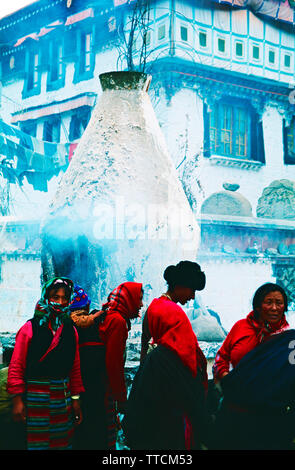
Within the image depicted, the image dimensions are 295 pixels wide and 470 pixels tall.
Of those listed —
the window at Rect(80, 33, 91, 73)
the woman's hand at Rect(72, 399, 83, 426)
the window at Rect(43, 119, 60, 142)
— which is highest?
the window at Rect(80, 33, 91, 73)

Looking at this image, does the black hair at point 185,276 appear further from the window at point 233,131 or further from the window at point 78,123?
the window at point 233,131

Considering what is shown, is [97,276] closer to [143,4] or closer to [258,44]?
[143,4]

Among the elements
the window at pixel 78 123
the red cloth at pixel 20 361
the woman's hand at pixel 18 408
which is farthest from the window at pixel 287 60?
the woman's hand at pixel 18 408

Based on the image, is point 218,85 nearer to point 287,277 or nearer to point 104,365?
point 287,277

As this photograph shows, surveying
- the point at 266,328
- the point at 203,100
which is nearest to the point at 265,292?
the point at 266,328

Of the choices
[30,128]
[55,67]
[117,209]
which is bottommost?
[117,209]

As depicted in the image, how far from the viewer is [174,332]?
2555 millimetres

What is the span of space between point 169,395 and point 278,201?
574 cm

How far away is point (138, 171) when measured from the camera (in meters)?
4.29

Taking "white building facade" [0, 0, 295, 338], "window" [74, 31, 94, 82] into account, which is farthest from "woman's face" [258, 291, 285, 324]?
"window" [74, 31, 94, 82]

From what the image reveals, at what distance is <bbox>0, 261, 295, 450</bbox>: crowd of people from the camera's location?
98.7 inches

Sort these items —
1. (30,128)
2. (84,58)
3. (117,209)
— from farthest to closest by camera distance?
(84,58)
(30,128)
(117,209)

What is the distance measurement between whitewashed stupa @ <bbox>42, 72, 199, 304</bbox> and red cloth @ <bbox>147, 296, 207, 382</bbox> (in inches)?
61.5

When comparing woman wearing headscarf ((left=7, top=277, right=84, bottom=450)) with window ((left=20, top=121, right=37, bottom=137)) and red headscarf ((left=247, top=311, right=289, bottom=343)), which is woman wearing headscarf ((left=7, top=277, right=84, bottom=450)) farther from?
window ((left=20, top=121, right=37, bottom=137))
